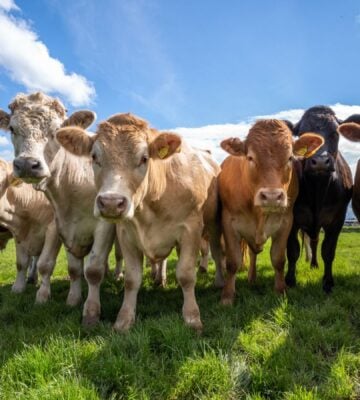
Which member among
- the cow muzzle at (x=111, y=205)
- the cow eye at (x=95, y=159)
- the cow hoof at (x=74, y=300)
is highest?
the cow eye at (x=95, y=159)

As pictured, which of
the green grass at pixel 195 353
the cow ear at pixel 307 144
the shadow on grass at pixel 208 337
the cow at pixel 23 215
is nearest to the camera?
the green grass at pixel 195 353

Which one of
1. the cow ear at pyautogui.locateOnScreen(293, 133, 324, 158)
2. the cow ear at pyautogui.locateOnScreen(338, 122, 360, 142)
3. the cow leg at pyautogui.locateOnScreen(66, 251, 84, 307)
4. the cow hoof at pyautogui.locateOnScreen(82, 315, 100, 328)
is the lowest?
the cow hoof at pyautogui.locateOnScreen(82, 315, 100, 328)

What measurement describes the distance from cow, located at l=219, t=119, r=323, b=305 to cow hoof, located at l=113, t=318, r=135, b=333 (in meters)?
1.38

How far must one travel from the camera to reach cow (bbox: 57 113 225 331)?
3.91 m

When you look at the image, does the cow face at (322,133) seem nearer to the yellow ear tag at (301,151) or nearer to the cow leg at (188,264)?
the yellow ear tag at (301,151)

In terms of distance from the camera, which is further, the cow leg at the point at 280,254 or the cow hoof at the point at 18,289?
the cow hoof at the point at 18,289

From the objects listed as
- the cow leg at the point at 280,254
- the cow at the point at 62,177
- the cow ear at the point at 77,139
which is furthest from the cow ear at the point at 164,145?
the cow leg at the point at 280,254

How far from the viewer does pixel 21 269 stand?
764 cm

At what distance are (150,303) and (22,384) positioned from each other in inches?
103

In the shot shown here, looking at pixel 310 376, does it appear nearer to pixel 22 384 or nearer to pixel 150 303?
pixel 22 384

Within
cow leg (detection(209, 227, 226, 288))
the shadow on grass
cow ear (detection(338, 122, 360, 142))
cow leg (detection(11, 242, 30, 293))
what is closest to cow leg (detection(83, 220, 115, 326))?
the shadow on grass

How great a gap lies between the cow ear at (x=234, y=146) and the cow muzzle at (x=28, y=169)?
229 centimetres

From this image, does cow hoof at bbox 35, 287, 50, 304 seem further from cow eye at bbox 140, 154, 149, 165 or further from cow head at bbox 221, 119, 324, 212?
cow head at bbox 221, 119, 324, 212

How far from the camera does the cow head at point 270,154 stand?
4531 millimetres
